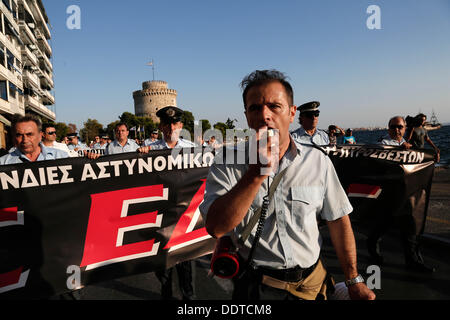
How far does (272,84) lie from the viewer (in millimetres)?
1338

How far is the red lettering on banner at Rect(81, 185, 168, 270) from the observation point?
112 inches

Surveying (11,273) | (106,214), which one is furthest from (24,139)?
(11,273)

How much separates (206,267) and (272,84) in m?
3.48

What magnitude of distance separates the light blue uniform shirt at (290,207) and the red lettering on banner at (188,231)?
6.39 feet

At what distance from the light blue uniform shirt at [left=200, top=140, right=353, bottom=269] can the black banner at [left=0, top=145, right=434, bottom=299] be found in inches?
75.4

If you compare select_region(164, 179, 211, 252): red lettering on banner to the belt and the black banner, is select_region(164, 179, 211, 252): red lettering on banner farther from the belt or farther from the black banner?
the belt

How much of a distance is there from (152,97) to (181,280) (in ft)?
294

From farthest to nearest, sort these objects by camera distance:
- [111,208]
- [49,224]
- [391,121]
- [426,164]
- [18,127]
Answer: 1. [391,121]
2. [426,164]
3. [18,127]
4. [111,208]
5. [49,224]

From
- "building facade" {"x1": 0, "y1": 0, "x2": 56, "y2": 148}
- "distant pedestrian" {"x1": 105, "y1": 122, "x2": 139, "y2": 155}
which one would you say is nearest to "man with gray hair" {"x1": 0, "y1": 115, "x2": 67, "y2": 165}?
"distant pedestrian" {"x1": 105, "y1": 122, "x2": 139, "y2": 155}

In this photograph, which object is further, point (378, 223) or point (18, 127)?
point (378, 223)

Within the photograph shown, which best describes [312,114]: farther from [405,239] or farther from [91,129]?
[91,129]
